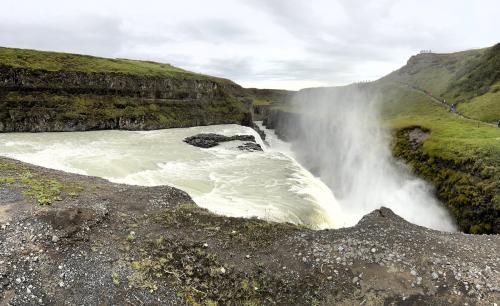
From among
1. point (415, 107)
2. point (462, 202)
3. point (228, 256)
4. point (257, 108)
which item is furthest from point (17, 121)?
point (257, 108)

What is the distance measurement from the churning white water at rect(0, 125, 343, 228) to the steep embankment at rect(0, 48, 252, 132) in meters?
5.16

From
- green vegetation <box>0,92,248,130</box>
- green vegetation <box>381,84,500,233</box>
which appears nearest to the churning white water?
green vegetation <box>0,92,248,130</box>

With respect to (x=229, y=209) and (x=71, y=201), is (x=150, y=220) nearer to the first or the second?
(x=71, y=201)

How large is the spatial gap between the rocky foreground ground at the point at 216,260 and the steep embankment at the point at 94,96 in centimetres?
5478

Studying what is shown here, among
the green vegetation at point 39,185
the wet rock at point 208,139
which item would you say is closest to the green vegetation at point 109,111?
the wet rock at point 208,139

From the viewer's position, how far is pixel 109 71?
84.2 m

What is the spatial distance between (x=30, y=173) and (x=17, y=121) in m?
46.9

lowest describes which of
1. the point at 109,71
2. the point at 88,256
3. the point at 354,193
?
the point at 354,193

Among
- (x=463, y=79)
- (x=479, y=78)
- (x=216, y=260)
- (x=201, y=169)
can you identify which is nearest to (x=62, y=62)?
(x=201, y=169)

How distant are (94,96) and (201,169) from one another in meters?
45.8

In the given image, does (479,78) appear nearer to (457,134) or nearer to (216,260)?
(457,134)

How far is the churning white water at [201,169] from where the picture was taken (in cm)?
3002

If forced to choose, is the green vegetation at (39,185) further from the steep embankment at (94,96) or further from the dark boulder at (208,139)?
the steep embankment at (94,96)

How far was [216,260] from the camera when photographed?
1616 cm
